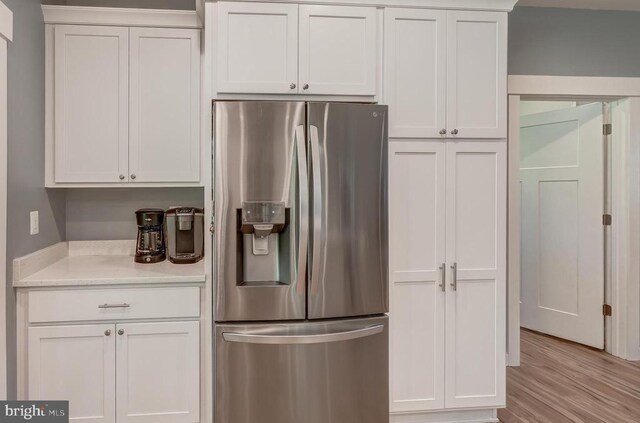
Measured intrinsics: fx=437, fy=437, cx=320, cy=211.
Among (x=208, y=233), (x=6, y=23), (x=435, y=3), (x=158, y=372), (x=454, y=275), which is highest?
(x=435, y=3)

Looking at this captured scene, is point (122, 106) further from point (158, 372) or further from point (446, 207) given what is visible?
point (446, 207)

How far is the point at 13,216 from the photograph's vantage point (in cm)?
206

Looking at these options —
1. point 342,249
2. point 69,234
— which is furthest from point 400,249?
point 69,234

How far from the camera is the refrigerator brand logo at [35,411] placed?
6.37ft

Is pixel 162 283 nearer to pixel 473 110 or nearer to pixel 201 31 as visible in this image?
pixel 201 31

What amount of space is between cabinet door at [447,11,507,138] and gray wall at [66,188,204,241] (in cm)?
169

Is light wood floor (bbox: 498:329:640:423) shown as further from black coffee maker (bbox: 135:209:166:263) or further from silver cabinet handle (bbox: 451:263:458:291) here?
black coffee maker (bbox: 135:209:166:263)

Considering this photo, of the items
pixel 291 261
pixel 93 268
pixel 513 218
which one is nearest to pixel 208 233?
pixel 291 261

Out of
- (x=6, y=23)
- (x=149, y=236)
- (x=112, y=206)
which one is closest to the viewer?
(x=6, y=23)

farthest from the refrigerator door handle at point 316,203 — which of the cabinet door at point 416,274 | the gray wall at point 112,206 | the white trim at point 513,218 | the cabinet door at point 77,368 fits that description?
the white trim at point 513,218

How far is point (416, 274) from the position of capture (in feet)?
7.61

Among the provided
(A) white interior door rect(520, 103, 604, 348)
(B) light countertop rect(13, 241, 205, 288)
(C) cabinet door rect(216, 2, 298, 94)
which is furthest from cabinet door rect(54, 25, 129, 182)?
(A) white interior door rect(520, 103, 604, 348)

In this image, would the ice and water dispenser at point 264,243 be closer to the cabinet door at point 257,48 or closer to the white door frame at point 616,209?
the cabinet door at point 257,48

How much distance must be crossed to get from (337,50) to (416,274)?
48.4 inches
